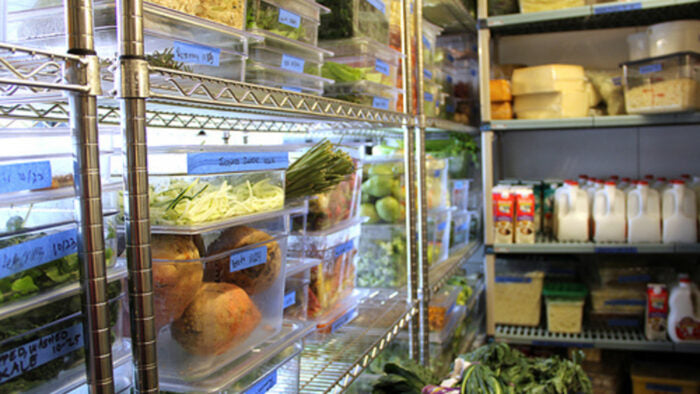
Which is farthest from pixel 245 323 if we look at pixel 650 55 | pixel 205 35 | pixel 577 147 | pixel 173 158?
A: pixel 577 147

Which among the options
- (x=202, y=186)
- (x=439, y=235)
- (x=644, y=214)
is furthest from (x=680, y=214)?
(x=202, y=186)

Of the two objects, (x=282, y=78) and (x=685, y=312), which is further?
(x=685, y=312)

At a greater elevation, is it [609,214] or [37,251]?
[37,251]

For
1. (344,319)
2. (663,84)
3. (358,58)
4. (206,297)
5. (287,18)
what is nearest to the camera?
(206,297)

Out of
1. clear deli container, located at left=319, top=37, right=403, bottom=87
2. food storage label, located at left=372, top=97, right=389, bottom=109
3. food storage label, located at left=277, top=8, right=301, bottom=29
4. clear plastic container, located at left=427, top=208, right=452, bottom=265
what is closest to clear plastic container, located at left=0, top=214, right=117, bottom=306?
food storage label, located at left=277, top=8, right=301, bottom=29

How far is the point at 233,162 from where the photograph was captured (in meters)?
1.03

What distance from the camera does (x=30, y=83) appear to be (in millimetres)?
584

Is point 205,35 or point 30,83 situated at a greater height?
point 205,35

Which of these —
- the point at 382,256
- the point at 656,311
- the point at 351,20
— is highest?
the point at 351,20

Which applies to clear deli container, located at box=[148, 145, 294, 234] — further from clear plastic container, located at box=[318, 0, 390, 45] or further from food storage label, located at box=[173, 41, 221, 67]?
clear plastic container, located at box=[318, 0, 390, 45]

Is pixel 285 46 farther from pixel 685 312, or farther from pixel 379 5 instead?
pixel 685 312

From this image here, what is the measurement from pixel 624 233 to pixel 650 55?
824 mm

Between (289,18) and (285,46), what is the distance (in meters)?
0.06

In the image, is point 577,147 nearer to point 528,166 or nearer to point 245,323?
point 528,166
